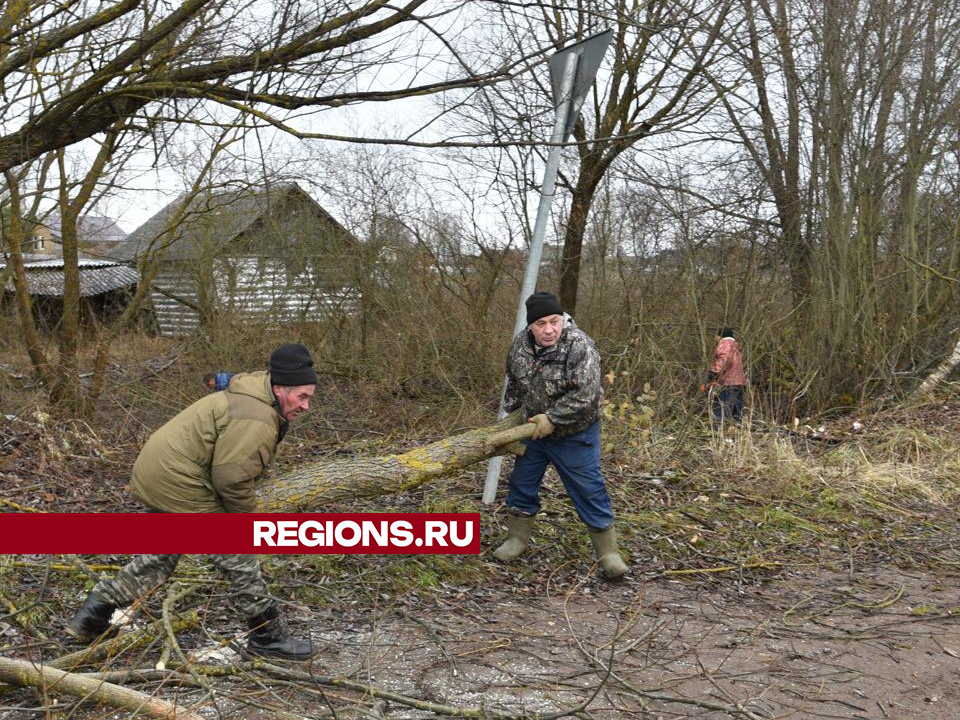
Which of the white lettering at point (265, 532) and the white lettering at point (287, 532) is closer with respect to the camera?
the white lettering at point (265, 532)

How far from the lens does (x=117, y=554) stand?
4977mm

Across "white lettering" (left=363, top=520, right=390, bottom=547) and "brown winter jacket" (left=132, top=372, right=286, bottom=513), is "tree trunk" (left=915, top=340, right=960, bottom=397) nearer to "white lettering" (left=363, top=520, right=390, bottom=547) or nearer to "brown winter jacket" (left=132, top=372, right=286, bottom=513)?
"white lettering" (left=363, top=520, right=390, bottom=547)

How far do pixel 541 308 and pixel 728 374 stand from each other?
5.63m

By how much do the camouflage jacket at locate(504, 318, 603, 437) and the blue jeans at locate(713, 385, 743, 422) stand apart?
462cm

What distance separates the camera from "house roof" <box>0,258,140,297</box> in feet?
52.4

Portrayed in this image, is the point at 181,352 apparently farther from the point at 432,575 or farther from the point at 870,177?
the point at 870,177

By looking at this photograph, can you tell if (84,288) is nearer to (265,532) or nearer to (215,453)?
(265,532)

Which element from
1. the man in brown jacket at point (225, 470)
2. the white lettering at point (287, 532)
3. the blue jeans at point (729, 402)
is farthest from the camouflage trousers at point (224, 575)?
the blue jeans at point (729, 402)

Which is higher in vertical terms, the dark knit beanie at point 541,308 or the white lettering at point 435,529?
the dark knit beanie at point 541,308

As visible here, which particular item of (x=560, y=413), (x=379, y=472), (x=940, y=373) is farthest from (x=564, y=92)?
(x=940, y=373)

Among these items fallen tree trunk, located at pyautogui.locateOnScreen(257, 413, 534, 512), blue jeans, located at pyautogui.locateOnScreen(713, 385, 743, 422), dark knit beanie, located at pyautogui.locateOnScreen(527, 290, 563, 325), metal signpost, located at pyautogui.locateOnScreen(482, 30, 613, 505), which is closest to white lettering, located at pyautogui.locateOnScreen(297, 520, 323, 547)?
fallen tree trunk, located at pyautogui.locateOnScreen(257, 413, 534, 512)

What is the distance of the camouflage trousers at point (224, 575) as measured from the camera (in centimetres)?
382

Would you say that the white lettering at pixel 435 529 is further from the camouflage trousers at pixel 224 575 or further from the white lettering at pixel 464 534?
the camouflage trousers at pixel 224 575

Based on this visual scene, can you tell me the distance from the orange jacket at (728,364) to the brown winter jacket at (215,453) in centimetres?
713
